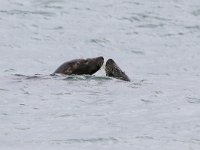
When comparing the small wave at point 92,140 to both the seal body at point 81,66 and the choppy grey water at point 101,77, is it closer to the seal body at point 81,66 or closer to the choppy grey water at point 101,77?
the choppy grey water at point 101,77

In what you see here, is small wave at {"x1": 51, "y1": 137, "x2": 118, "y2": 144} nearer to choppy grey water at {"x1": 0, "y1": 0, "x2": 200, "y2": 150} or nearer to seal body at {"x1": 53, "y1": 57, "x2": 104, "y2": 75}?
choppy grey water at {"x1": 0, "y1": 0, "x2": 200, "y2": 150}

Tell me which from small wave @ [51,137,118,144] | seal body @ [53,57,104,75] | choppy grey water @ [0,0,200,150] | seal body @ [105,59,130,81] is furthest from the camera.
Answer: seal body @ [53,57,104,75]

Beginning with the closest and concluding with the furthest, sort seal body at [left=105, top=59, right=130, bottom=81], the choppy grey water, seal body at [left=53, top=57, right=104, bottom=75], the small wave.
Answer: the small wave
the choppy grey water
seal body at [left=105, top=59, right=130, bottom=81]
seal body at [left=53, top=57, right=104, bottom=75]

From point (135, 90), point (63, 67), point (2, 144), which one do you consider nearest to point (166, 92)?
point (135, 90)

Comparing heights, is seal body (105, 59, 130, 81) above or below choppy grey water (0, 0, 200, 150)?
above

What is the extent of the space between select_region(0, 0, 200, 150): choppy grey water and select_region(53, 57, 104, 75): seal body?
339 millimetres

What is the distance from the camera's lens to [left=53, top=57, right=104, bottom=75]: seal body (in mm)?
13086

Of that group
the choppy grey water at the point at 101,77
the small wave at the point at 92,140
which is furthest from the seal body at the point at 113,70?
the small wave at the point at 92,140

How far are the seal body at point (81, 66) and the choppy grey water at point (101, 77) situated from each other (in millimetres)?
339

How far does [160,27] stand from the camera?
67.5 ft

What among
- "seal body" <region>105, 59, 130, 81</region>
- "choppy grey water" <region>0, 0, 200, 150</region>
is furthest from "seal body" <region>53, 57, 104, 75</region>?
"choppy grey water" <region>0, 0, 200, 150</region>

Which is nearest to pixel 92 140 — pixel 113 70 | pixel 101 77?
pixel 101 77

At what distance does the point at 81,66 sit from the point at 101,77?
54cm

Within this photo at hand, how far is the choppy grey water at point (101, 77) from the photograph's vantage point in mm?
9463
